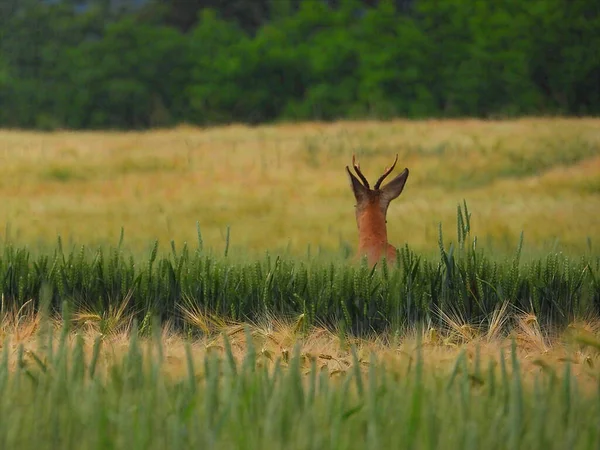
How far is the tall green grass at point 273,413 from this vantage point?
201cm

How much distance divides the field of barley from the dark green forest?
25.3 ft

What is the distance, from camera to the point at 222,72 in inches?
1003

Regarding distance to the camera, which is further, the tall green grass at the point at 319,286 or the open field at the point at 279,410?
the tall green grass at the point at 319,286

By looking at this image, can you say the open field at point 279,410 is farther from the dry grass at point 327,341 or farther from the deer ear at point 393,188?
the deer ear at point 393,188

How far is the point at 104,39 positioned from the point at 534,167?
51.5 ft

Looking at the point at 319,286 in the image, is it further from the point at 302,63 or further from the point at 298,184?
the point at 302,63

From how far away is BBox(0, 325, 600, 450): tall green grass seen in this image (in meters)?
2.01

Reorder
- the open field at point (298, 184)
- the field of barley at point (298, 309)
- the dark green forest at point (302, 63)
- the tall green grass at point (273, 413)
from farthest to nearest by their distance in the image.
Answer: the dark green forest at point (302, 63), the open field at point (298, 184), the field of barley at point (298, 309), the tall green grass at point (273, 413)

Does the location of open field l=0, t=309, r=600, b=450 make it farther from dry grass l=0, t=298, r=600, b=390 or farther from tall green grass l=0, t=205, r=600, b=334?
tall green grass l=0, t=205, r=600, b=334

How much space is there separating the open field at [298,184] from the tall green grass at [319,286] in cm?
76

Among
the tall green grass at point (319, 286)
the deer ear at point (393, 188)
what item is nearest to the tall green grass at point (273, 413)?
the tall green grass at point (319, 286)

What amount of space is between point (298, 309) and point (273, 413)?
9.83 feet

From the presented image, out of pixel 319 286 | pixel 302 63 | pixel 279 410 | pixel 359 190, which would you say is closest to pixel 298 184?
pixel 359 190

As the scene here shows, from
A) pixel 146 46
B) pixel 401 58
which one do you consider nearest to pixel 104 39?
pixel 146 46
